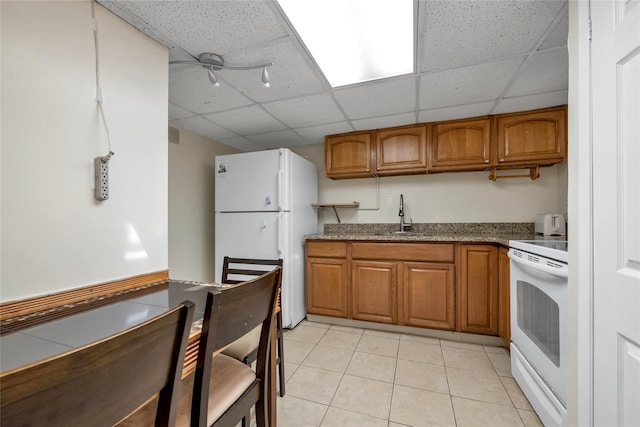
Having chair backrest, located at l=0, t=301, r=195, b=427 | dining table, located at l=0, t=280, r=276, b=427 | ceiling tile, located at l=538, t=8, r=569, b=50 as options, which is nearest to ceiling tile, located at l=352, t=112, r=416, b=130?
ceiling tile, located at l=538, t=8, r=569, b=50

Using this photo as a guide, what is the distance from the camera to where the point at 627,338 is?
77 centimetres

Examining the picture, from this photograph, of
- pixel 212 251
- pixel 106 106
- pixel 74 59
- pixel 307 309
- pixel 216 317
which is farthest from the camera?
pixel 212 251

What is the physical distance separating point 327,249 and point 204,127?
1.80 metres

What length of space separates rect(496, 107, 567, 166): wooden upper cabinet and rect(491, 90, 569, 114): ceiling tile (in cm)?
8

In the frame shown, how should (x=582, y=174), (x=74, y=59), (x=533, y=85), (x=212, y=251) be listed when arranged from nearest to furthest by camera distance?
(x=582, y=174), (x=74, y=59), (x=533, y=85), (x=212, y=251)

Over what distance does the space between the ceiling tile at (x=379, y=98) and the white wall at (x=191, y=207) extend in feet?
5.58

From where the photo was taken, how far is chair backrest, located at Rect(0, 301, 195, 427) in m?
0.32

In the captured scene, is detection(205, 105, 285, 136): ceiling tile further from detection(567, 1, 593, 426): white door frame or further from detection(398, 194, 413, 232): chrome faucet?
detection(567, 1, 593, 426): white door frame

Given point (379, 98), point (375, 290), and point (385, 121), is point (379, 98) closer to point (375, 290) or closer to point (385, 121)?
point (385, 121)

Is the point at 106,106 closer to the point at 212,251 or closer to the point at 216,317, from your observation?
the point at 216,317

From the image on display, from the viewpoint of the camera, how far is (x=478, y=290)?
7.25 feet

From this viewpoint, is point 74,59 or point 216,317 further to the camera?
point 74,59

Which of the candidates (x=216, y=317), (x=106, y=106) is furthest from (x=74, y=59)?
(x=216, y=317)

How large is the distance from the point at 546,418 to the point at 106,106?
2.61 meters
